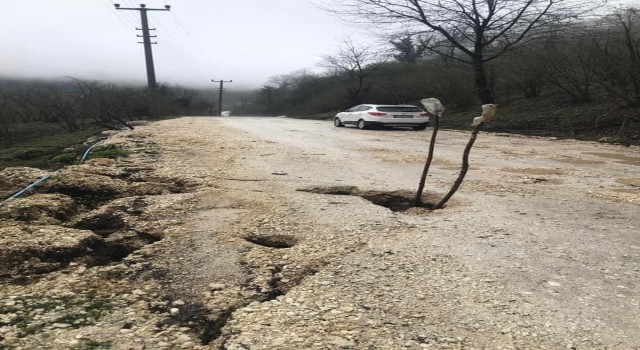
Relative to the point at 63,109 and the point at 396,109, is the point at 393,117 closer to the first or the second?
the point at 396,109

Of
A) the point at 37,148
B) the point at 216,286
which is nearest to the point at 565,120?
the point at 216,286

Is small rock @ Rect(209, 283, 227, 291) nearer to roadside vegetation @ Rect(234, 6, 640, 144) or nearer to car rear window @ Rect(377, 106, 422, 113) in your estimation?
roadside vegetation @ Rect(234, 6, 640, 144)

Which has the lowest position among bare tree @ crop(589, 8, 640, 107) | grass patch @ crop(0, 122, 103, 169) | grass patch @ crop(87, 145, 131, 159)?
grass patch @ crop(0, 122, 103, 169)

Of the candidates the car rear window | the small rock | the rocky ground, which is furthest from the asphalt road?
the car rear window

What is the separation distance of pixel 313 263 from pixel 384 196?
2.82 metres

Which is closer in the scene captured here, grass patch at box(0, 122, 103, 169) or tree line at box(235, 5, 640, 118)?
grass patch at box(0, 122, 103, 169)

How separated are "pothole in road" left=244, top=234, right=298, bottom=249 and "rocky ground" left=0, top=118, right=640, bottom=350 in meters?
0.02

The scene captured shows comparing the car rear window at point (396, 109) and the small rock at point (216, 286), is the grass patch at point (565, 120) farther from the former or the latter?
the small rock at point (216, 286)

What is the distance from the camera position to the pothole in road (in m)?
4.41

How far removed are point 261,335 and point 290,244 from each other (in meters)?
1.69

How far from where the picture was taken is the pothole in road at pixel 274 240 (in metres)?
4.41

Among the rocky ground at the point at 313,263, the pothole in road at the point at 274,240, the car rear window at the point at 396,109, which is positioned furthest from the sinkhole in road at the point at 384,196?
the car rear window at the point at 396,109

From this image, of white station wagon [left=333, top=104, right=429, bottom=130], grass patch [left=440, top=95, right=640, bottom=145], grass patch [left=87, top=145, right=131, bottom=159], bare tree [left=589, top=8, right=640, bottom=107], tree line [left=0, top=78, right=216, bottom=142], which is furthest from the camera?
tree line [left=0, top=78, right=216, bottom=142]

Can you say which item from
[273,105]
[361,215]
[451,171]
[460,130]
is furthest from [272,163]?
[273,105]
